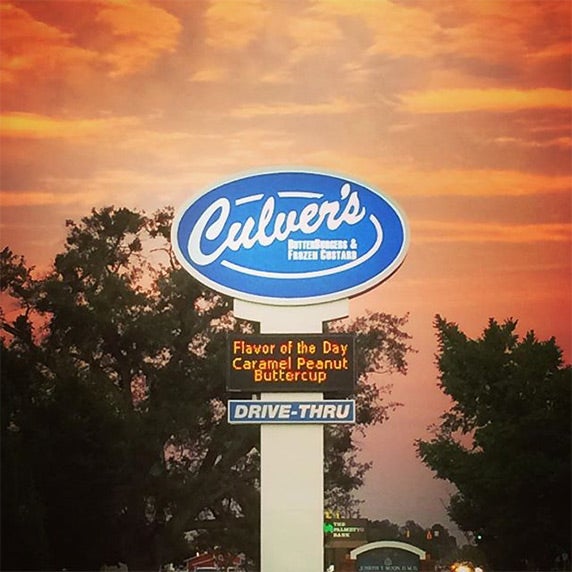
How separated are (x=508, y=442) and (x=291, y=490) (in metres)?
6.18

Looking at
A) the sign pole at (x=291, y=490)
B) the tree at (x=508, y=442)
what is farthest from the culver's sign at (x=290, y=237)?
the tree at (x=508, y=442)

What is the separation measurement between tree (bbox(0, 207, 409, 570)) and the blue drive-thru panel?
6813 mm

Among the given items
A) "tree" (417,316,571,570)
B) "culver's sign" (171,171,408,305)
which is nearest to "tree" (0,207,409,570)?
"tree" (417,316,571,570)

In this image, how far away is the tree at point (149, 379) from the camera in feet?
79.8

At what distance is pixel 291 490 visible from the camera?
57.2 feet

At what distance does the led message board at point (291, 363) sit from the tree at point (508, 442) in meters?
6.09

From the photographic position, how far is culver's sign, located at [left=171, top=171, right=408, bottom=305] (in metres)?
17.8

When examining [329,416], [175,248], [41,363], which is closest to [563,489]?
[329,416]

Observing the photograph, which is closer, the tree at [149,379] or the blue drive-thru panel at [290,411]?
the blue drive-thru panel at [290,411]

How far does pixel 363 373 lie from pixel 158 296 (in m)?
4.40

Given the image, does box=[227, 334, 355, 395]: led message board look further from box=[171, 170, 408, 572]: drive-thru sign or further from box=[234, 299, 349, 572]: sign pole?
box=[234, 299, 349, 572]: sign pole

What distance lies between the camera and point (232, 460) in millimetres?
25016

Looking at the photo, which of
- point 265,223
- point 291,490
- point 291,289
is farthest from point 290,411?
point 265,223

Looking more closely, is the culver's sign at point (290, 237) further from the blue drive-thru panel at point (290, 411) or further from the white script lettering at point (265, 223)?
the blue drive-thru panel at point (290, 411)
